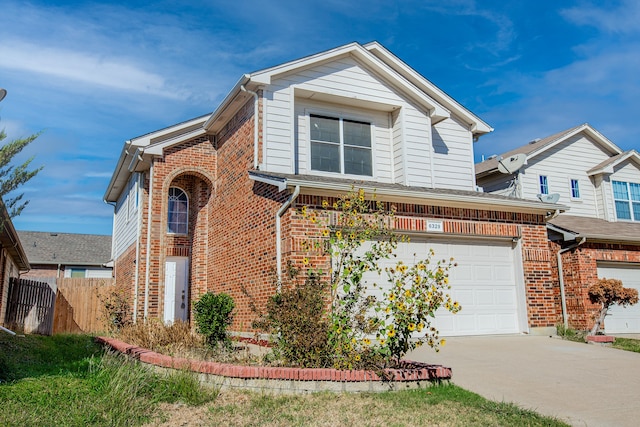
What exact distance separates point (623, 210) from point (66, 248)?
30.2 metres

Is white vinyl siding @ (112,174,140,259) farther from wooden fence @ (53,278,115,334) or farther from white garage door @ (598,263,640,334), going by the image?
white garage door @ (598,263,640,334)

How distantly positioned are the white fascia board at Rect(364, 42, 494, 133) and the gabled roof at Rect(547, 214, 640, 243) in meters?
3.80

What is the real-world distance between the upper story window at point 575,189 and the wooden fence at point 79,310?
16.8 meters

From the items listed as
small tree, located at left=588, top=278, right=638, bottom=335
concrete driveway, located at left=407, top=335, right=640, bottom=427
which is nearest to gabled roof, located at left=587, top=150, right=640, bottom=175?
small tree, located at left=588, top=278, right=638, bottom=335

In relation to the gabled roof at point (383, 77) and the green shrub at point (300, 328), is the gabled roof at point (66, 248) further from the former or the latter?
the green shrub at point (300, 328)

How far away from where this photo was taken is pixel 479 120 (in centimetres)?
1577

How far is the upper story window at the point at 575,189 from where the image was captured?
19594 millimetres

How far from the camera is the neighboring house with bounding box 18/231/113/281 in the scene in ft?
103

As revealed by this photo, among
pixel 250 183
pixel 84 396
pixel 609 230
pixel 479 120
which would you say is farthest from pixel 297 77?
pixel 609 230

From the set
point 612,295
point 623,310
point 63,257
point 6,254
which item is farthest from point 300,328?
point 63,257

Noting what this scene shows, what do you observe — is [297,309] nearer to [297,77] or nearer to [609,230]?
[297,77]

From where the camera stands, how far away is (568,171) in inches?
778

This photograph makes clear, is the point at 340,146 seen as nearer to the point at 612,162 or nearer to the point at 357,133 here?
the point at 357,133

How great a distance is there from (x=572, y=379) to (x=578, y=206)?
13.0m
